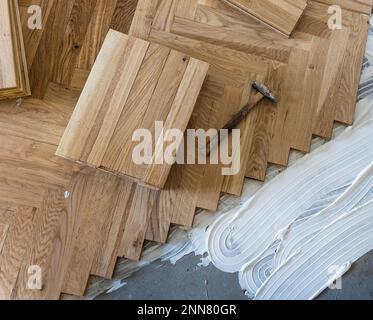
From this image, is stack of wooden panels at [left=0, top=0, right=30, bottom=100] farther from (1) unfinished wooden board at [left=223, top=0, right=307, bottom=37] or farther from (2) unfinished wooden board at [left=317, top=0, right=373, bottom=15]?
(2) unfinished wooden board at [left=317, top=0, right=373, bottom=15]

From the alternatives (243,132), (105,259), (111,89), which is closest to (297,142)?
(243,132)

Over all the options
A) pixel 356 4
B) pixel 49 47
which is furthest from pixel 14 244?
pixel 356 4

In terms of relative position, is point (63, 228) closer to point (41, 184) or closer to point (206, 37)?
point (41, 184)

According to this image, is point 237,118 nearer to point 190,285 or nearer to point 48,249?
point 190,285

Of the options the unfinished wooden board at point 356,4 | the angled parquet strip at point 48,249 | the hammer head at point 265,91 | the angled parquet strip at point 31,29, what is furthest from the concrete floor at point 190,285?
the unfinished wooden board at point 356,4

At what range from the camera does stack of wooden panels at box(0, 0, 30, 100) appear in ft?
4.38

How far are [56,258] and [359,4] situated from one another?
1395mm

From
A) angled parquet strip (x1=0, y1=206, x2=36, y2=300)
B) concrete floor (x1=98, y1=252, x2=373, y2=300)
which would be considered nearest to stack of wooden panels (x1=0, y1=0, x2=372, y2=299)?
angled parquet strip (x1=0, y1=206, x2=36, y2=300)

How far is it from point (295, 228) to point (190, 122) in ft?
1.66

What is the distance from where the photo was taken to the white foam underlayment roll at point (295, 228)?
138cm

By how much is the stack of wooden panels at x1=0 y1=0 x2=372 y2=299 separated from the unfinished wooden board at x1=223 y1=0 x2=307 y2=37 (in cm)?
3

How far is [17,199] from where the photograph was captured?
1.35m

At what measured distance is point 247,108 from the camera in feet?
4.66

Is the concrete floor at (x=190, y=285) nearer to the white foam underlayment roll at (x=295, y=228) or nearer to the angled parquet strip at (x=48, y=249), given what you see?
the white foam underlayment roll at (x=295, y=228)
